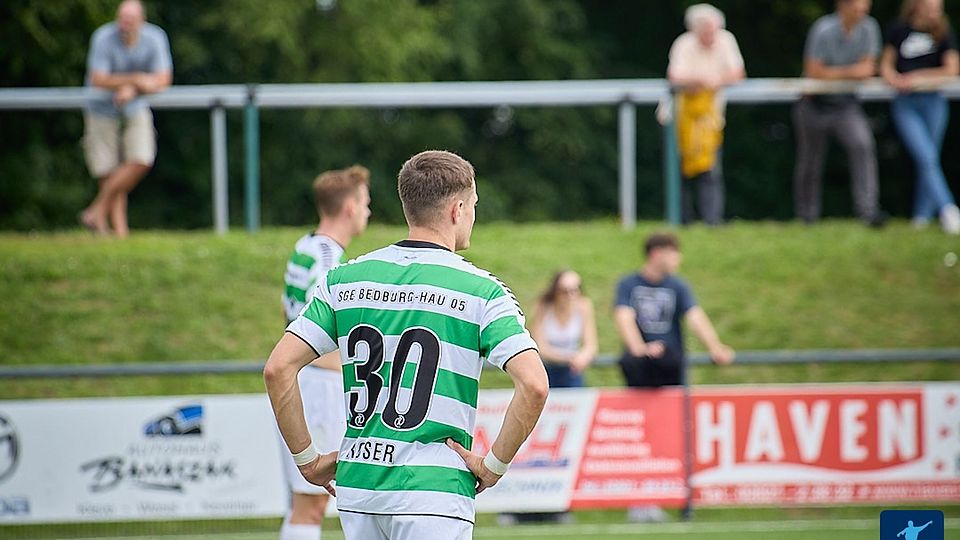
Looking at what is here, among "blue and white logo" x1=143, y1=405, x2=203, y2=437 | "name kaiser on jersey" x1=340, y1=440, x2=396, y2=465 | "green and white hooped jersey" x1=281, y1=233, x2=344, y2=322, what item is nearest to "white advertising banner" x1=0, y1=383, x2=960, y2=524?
"blue and white logo" x1=143, y1=405, x2=203, y2=437

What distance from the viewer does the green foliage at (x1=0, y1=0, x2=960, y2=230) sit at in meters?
22.2

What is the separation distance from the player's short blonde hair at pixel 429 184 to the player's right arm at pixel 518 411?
602 millimetres

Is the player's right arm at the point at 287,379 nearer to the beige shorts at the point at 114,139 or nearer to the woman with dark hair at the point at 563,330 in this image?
the woman with dark hair at the point at 563,330

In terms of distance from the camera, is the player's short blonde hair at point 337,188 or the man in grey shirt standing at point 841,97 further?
the man in grey shirt standing at point 841,97

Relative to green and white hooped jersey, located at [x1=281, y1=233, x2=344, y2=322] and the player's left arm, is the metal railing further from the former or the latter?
green and white hooped jersey, located at [x1=281, y1=233, x2=344, y2=322]

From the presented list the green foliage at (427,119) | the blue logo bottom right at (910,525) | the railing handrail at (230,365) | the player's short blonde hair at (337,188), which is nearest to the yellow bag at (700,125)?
the railing handrail at (230,365)

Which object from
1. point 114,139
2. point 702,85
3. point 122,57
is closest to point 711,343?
point 702,85

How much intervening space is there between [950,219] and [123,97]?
26.1ft

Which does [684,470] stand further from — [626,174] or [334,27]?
[334,27]

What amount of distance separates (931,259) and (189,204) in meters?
13.6

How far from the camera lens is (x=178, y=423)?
11.0 meters

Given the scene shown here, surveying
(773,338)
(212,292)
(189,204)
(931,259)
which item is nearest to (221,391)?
(212,292)

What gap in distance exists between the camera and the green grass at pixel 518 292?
514 inches

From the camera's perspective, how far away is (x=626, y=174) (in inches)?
580
